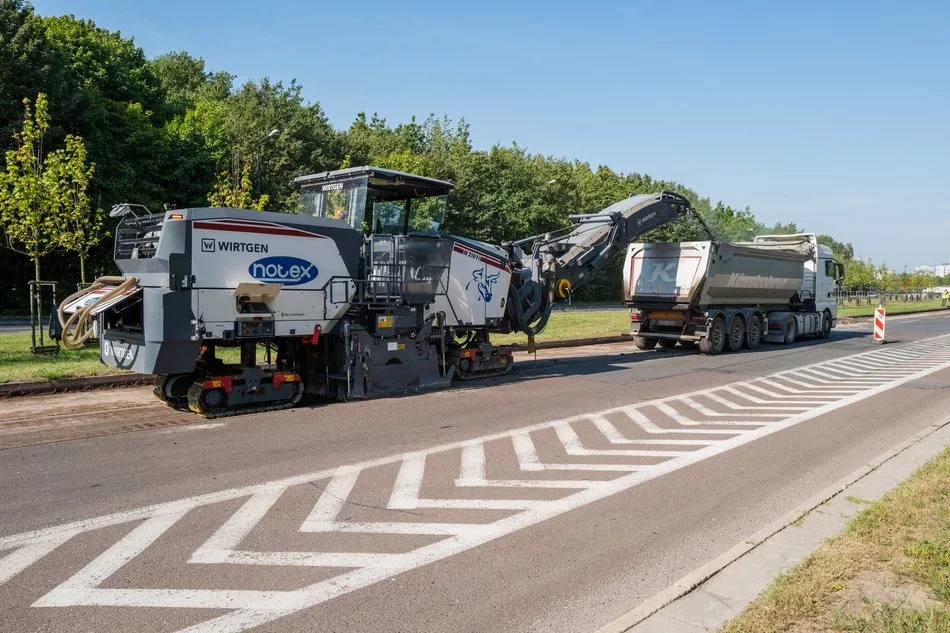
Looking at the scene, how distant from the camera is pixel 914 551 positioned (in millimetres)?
4754

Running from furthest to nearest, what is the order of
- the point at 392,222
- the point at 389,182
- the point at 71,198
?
1. the point at 71,198
2. the point at 392,222
3. the point at 389,182

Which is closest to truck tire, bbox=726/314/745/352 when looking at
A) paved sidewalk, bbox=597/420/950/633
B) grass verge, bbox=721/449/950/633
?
paved sidewalk, bbox=597/420/950/633

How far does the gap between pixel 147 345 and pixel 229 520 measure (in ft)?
14.4

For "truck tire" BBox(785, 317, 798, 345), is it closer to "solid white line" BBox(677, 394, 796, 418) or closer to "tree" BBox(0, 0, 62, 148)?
"solid white line" BBox(677, 394, 796, 418)

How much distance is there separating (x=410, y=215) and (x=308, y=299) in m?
2.63

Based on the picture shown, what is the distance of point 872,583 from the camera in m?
4.36

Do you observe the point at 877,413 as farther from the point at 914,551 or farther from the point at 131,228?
the point at 131,228

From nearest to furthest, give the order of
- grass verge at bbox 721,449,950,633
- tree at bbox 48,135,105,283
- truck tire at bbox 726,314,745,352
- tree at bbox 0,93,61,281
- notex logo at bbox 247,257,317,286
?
grass verge at bbox 721,449,950,633 → notex logo at bbox 247,257,317,286 → tree at bbox 0,93,61,281 → tree at bbox 48,135,105,283 → truck tire at bbox 726,314,745,352

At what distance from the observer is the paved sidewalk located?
3.97 metres

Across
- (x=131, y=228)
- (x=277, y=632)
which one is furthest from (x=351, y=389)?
(x=277, y=632)

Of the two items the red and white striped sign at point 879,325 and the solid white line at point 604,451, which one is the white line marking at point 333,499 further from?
the red and white striped sign at point 879,325

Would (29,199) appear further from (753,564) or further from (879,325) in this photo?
(879,325)

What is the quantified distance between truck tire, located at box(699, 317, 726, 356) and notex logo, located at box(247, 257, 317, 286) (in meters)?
12.2

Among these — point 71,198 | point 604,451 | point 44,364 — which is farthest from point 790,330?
point 71,198
